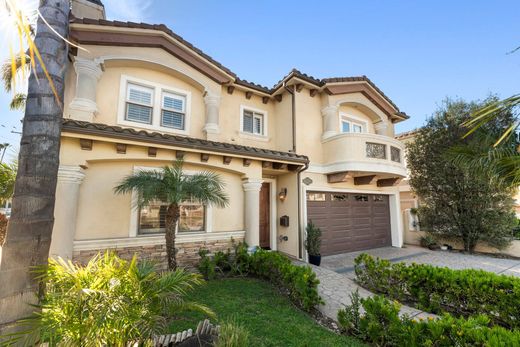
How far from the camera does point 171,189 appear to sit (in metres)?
5.52

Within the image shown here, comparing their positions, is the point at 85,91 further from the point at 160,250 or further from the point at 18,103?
the point at 18,103

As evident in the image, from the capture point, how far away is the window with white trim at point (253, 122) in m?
10.3

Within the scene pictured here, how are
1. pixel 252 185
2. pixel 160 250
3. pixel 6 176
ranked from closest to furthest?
pixel 160 250 < pixel 252 185 < pixel 6 176

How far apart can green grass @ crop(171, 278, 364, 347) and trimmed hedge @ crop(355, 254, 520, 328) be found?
258cm

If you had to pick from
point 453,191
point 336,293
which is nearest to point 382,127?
point 453,191

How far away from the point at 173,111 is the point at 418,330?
8.90 m

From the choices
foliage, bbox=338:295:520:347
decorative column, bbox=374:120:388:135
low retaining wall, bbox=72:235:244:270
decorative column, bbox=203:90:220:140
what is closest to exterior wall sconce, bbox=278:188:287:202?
low retaining wall, bbox=72:235:244:270

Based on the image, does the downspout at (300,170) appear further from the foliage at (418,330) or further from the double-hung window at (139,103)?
the double-hung window at (139,103)

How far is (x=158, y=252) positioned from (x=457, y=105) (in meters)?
16.0

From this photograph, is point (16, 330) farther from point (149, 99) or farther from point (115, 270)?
point (149, 99)

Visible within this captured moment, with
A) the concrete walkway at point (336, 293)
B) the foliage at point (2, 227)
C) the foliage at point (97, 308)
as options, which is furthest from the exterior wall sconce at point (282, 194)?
the foliage at point (2, 227)

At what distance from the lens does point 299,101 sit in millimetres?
10031

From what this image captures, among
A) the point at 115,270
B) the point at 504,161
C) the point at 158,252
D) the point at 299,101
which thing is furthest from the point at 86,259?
the point at 504,161

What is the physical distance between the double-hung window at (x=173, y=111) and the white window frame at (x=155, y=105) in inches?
3.4
